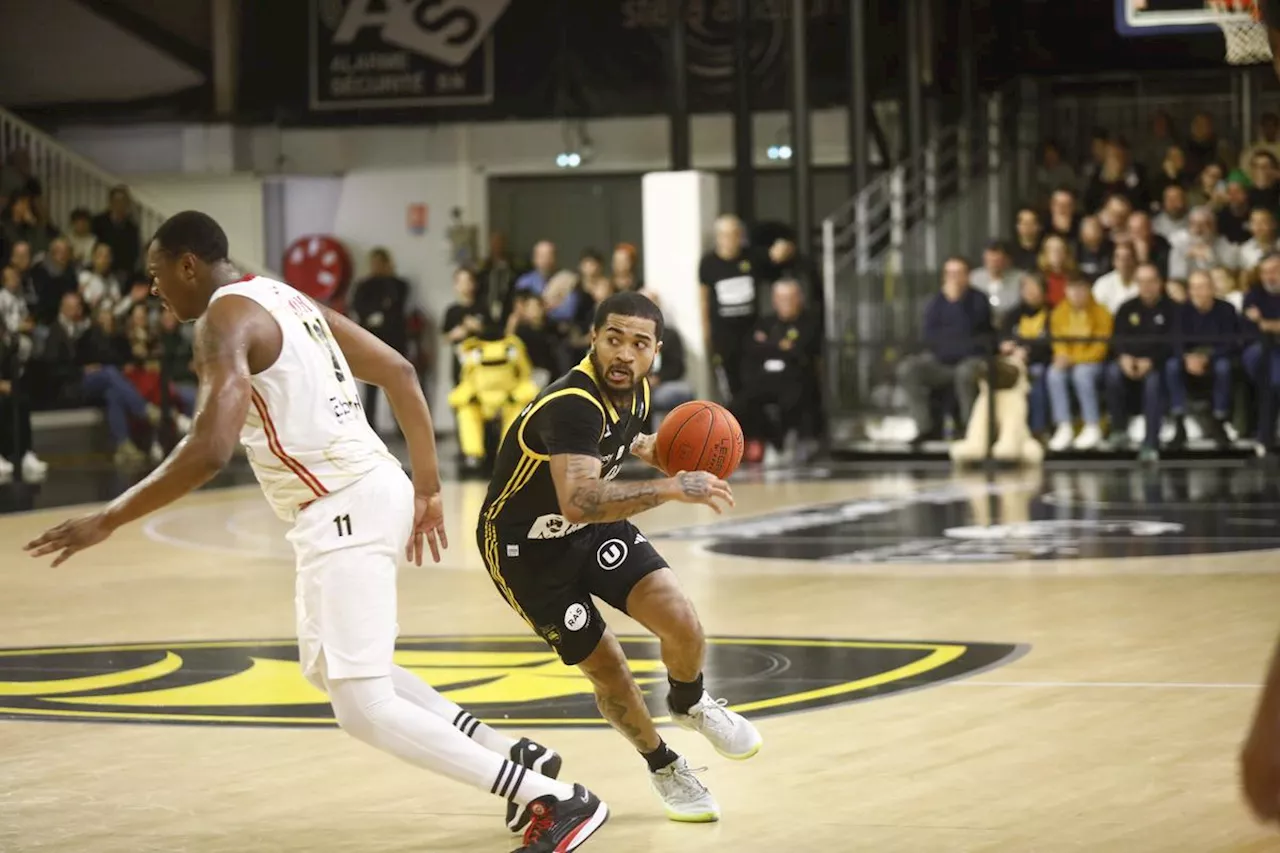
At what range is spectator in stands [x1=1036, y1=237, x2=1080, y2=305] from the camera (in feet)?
56.5

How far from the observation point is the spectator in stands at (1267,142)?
18.9 m

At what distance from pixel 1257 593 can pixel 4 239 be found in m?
14.6

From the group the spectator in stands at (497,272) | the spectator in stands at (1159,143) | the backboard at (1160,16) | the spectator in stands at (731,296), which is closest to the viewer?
the backboard at (1160,16)

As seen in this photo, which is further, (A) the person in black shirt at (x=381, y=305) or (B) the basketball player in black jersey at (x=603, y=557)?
(A) the person in black shirt at (x=381, y=305)

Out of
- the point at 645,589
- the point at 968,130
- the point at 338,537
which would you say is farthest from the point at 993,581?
the point at 968,130

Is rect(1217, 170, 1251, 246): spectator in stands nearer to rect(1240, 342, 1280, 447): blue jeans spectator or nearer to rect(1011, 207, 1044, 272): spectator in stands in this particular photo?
rect(1011, 207, 1044, 272): spectator in stands

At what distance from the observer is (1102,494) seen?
14.6 metres

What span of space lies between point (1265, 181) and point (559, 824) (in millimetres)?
14537

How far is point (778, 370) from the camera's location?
701 inches

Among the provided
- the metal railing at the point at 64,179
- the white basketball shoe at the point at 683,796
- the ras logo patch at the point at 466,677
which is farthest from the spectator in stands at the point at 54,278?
the white basketball shoe at the point at 683,796

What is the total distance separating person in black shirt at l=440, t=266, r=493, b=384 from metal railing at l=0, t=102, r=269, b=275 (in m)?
5.55

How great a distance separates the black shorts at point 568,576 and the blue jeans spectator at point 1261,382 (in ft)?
37.7

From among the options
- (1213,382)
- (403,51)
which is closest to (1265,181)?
(1213,382)

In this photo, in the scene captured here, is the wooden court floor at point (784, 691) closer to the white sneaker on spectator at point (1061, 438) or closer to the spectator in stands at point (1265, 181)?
the white sneaker on spectator at point (1061, 438)
